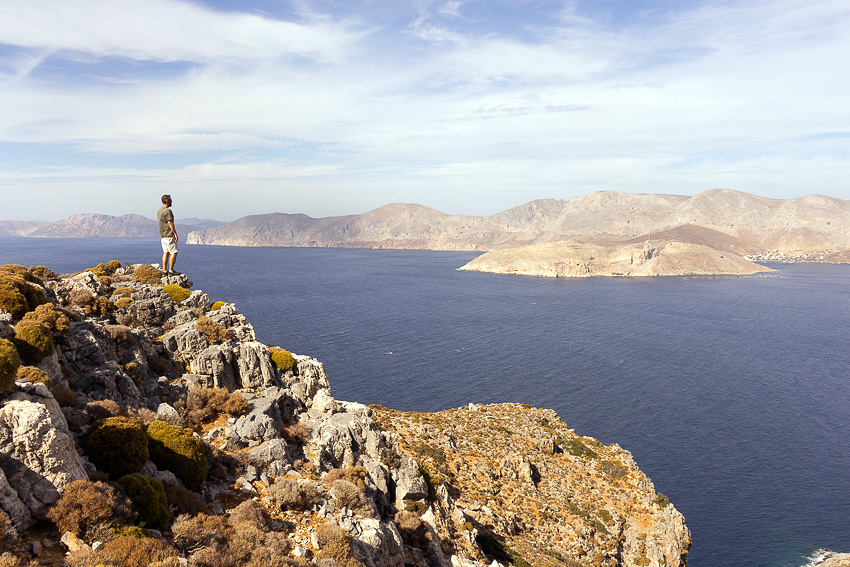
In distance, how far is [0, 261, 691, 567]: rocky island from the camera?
12.9 meters

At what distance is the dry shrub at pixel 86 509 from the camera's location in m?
12.4

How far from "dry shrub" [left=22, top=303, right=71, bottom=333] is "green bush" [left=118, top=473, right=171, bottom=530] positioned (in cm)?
1032

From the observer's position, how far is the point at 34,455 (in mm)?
12906

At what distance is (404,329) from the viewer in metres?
148

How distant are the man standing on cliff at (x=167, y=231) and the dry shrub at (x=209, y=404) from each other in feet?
37.4

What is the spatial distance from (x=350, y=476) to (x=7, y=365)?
46.8ft

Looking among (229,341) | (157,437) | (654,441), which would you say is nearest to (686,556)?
(654,441)

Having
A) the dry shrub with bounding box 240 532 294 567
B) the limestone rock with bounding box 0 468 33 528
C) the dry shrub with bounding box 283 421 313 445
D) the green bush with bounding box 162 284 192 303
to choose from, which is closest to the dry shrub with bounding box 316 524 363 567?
the dry shrub with bounding box 240 532 294 567

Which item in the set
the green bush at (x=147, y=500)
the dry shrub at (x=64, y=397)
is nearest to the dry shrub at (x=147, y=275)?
the dry shrub at (x=64, y=397)

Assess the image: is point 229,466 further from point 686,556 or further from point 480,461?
point 686,556

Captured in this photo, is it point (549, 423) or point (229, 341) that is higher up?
point (229, 341)

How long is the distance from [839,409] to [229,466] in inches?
4686

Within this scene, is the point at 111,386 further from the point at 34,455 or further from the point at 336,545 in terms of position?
the point at 336,545

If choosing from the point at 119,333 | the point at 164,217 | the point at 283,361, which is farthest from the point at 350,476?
Answer: the point at 164,217
